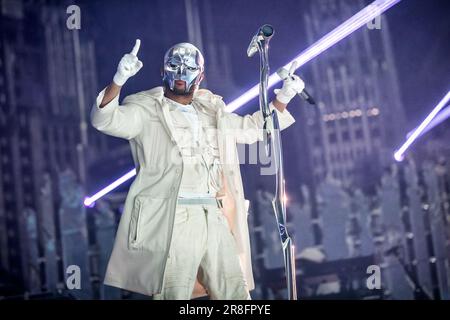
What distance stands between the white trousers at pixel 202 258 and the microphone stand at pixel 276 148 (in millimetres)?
268

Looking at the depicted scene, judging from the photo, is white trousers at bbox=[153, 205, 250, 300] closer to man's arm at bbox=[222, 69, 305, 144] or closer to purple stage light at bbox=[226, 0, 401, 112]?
man's arm at bbox=[222, 69, 305, 144]

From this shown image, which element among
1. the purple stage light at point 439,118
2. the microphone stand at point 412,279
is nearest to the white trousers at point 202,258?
the purple stage light at point 439,118

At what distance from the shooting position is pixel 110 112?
3029mm

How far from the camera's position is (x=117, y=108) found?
310cm

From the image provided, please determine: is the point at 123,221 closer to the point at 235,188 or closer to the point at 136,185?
the point at 136,185

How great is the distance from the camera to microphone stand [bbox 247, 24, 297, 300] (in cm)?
323

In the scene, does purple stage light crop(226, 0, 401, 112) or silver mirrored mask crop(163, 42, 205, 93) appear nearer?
silver mirrored mask crop(163, 42, 205, 93)

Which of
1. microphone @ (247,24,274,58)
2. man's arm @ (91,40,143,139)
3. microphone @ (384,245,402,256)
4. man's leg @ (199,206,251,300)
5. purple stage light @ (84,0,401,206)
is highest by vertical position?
purple stage light @ (84,0,401,206)

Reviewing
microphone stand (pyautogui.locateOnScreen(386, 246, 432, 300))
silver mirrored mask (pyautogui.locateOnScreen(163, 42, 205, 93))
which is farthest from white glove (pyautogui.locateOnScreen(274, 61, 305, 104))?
microphone stand (pyautogui.locateOnScreen(386, 246, 432, 300))

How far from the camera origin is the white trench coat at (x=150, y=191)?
10.0ft

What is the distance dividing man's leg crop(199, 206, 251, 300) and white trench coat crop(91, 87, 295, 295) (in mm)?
125

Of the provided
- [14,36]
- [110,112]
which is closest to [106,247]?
[14,36]

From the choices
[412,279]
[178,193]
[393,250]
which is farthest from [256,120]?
[393,250]
